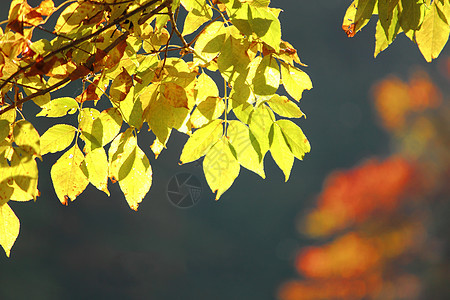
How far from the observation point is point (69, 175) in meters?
0.47

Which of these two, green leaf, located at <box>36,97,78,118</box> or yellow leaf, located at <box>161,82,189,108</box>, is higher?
yellow leaf, located at <box>161,82,189,108</box>

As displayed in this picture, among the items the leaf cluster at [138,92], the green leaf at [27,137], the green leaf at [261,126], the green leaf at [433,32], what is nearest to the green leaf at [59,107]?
the leaf cluster at [138,92]

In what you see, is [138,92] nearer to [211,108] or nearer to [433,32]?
[211,108]

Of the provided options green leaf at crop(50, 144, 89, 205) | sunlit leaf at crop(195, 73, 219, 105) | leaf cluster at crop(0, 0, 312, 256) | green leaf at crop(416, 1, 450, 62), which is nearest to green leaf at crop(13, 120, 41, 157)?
leaf cluster at crop(0, 0, 312, 256)

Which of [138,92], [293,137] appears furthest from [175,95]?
[293,137]

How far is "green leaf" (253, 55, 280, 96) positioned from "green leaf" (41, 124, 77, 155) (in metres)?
0.24

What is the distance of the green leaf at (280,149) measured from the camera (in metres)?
0.45

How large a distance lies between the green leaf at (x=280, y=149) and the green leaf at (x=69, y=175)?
0.23 m

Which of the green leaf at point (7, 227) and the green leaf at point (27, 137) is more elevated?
the green leaf at point (27, 137)

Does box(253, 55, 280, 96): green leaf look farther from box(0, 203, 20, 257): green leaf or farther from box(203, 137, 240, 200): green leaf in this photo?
box(0, 203, 20, 257): green leaf

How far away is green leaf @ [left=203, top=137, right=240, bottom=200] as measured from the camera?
46 centimetres

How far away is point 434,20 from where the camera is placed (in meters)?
0.50

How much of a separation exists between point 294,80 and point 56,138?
30 centimetres

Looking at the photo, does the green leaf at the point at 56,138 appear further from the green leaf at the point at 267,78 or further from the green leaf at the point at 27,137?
the green leaf at the point at 267,78
